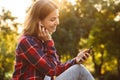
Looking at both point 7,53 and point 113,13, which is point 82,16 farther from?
point 7,53

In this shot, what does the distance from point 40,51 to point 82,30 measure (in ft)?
132

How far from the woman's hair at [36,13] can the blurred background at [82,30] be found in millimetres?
36836

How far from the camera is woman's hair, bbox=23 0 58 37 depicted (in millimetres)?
4328

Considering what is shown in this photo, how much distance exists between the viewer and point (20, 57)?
4.26 m

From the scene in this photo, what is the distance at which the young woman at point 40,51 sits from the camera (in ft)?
13.9

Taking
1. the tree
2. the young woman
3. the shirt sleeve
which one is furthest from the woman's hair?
the tree

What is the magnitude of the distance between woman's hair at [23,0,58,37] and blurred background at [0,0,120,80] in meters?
36.8

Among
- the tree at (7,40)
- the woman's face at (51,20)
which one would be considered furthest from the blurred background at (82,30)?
the woman's face at (51,20)

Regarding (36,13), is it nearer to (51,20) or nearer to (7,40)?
(51,20)

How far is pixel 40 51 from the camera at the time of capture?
429 centimetres

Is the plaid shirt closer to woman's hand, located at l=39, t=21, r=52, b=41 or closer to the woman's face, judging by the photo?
woman's hand, located at l=39, t=21, r=52, b=41

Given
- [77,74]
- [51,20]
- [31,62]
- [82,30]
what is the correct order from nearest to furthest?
[31,62] → [77,74] → [51,20] → [82,30]

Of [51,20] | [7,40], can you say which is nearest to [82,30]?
[7,40]

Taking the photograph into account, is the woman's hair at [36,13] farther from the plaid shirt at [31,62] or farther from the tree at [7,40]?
the tree at [7,40]
